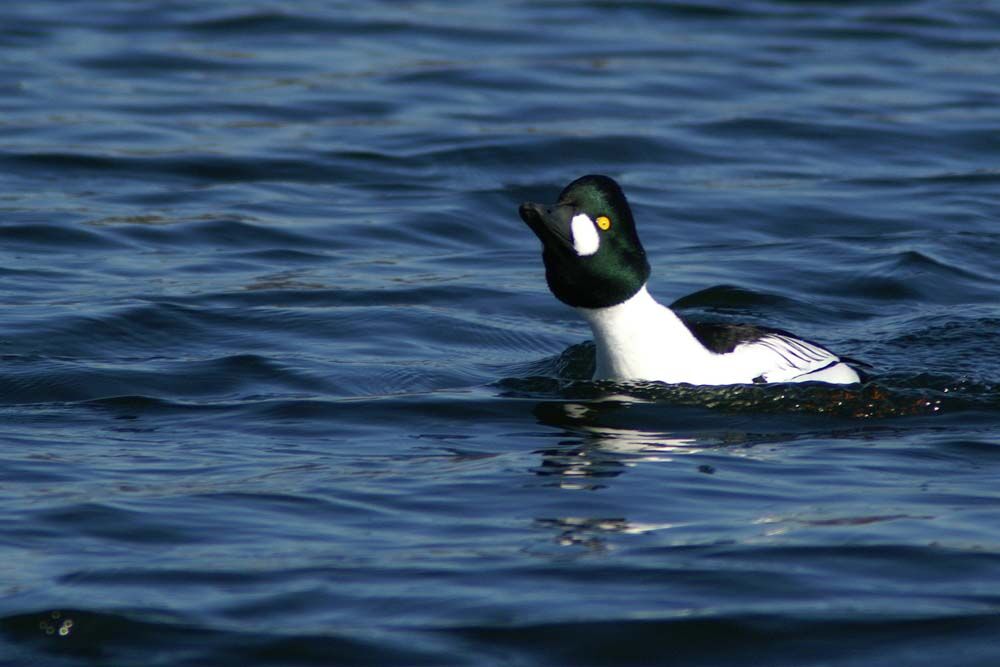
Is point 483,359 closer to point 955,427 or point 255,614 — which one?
point 955,427

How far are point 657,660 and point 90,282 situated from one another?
7339 millimetres

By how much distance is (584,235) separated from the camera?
8.84 m

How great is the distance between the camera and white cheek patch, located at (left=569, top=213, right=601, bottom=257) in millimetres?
8805

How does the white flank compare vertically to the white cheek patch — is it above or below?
below

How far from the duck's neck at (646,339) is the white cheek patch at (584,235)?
0.37 m

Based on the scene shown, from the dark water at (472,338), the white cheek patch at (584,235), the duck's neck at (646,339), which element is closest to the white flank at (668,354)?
the duck's neck at (646,339)

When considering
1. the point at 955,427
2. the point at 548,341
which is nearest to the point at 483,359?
the point at 548,341

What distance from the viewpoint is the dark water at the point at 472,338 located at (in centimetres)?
639

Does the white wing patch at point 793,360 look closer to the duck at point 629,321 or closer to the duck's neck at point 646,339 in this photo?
the duck at point 629,321

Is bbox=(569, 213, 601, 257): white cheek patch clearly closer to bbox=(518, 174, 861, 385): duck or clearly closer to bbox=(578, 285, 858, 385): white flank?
bbox=(518, 174, 861, 385): duck

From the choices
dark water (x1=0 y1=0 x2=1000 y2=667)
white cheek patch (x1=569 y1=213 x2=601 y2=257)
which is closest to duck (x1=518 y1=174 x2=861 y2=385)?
white cheek patch (x1=569 y1=213 x2=601 y2=257)

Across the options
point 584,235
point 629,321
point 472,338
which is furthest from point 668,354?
point 472,338

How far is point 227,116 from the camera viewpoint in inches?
711

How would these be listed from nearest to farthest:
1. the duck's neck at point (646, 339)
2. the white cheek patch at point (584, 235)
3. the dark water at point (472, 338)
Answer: the dark water at point (472, 338), the white cheek patch at point (584, 235), the duck's neck at point (646, 339)
